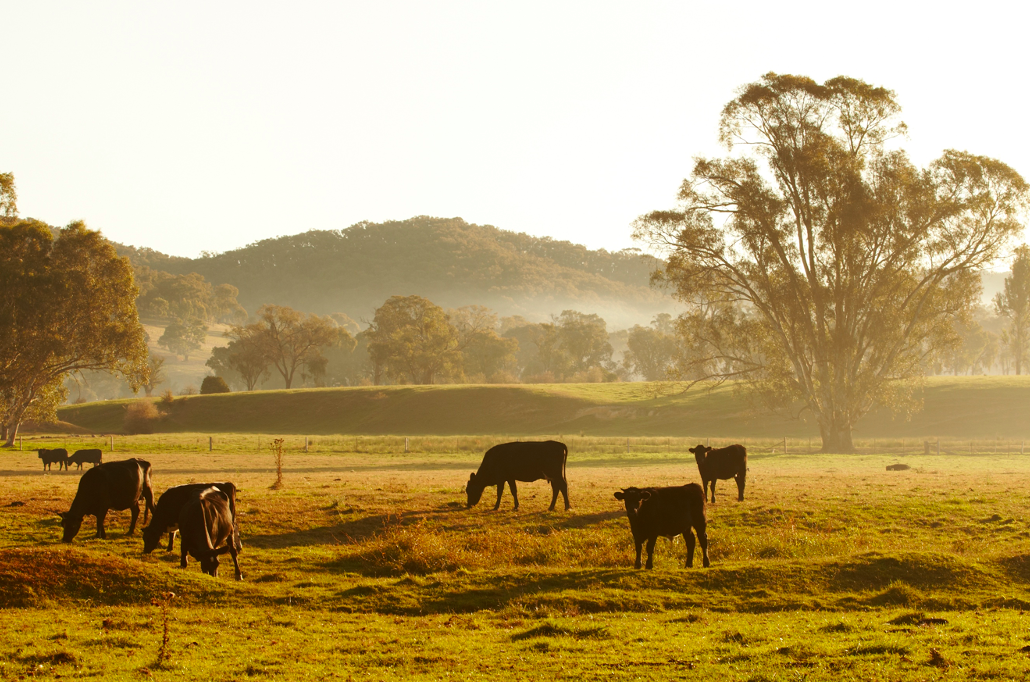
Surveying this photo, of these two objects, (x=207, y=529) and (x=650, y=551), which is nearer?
(x=207, y=529)

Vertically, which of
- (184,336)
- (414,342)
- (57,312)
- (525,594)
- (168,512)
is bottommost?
(525,594)

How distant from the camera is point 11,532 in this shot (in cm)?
1641

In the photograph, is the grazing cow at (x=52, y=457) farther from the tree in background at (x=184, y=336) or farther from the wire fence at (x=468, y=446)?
the tree in background at (x=184, y=336)

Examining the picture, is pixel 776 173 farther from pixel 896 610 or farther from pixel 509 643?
pixel 509 643

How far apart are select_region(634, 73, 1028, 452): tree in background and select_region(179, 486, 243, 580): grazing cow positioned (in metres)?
41.6

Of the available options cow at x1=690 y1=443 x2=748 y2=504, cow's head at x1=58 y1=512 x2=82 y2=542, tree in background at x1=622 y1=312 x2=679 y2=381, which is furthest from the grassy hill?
cow's head at x1=58 y1=512 x2=82 y2=542

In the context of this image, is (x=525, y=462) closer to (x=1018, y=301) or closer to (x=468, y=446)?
(x=468, y=446)

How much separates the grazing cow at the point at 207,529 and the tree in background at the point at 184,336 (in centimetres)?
17818

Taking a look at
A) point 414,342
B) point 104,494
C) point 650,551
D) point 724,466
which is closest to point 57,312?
point 104,494

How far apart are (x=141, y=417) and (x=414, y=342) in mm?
36647

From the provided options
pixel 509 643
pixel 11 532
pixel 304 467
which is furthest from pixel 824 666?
pixel 304 467

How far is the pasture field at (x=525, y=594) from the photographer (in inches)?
359

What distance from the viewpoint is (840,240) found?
47562 millimetres

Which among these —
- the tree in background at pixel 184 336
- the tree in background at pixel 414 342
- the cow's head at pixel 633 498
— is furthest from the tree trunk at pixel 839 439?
the tree in background at pixel 184 336
